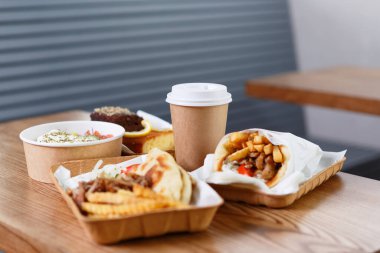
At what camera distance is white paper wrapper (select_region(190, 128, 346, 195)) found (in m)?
1.23

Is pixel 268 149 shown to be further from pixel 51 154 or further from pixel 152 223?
pixel 51 154

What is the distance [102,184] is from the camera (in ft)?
3.80

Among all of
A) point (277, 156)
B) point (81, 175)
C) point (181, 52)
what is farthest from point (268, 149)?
point (181, 52)

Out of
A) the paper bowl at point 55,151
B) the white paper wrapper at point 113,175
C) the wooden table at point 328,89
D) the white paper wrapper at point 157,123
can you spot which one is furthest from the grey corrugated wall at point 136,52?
Result: the white paper wrapper at point 113,175

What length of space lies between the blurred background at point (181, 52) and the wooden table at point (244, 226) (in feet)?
6.30

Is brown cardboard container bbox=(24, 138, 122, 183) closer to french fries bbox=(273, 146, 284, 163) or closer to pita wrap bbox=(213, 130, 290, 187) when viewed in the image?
pita wrap bbox=(213, 130, 290, 187)

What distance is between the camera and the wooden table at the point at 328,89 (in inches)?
107

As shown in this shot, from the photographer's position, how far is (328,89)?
2.96m

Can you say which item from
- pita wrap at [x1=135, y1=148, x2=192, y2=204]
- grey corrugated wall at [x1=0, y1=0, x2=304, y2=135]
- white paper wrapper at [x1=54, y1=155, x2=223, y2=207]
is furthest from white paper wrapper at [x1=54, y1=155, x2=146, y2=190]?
grey corrugated wall at [x1=0, y1=0, x2=304, y2=135]

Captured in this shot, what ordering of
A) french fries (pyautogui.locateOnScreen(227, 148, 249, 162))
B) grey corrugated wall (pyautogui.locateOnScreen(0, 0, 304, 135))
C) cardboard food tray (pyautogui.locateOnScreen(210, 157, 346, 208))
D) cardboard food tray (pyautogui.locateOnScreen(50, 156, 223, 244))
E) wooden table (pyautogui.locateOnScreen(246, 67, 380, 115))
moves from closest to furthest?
cardboard food tray (pyautogui.locateOnScreen(50, 156, 223, 244)), cardboard food tray (pyautogui.locateOnScreen(210, 157, 346, 208)), french fries (pyautogui.locateOnScreen(227, 148, 249, 162)), wooden table (pyautogui.locateOnScreen(246, 67, 380, 115)), grey corrugated wall (pyautogui.locateOnScreen(0, 0, 304, 135))

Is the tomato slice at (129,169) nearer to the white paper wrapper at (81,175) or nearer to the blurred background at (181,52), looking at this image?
the white paper wrapper at (81,175)

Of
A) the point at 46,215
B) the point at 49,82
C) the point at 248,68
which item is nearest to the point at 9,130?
the point at 46,215

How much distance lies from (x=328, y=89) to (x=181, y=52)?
1.28 metres

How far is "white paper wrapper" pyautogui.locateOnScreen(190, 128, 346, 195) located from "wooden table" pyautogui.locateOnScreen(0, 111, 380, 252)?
0.05m
